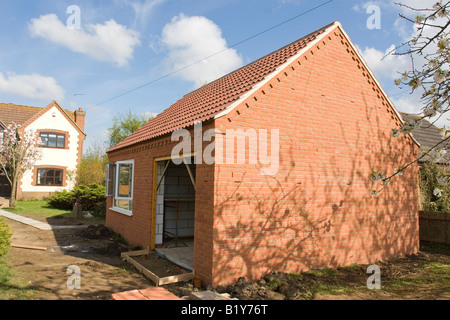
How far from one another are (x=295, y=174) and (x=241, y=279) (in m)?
2.57

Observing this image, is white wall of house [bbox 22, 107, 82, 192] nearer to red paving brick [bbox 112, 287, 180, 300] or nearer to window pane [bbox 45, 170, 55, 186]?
window pane [bbox 45, 170, 55, 186]

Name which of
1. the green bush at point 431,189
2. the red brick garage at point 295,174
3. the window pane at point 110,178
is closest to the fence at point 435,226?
the green bush at point 431,189

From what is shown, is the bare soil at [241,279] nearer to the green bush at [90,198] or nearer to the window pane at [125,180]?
the window pane at [125,180]

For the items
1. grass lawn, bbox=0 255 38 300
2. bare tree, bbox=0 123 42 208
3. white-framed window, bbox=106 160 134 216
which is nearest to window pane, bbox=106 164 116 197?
white-framed window, bbox=106 160 134 216

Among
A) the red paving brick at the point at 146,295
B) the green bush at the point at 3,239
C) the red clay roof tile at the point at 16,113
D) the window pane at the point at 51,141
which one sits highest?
the red clay roof tile at the point at 16,113

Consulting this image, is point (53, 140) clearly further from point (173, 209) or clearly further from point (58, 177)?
point (173, 209)

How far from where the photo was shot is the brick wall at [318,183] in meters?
6.29

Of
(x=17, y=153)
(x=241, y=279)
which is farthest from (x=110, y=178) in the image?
(x=17, y=153)

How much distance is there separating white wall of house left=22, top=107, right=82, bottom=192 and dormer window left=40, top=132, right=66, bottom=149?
14.3 inches

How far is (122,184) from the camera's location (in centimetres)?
1112

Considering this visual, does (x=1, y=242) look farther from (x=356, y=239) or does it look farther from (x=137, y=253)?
(x=356, y=239)

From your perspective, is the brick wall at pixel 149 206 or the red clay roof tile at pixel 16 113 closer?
the brick wall at pixel 149 206

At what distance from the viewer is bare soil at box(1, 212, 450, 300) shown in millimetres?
5801

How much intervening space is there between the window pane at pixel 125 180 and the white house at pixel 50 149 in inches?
752
